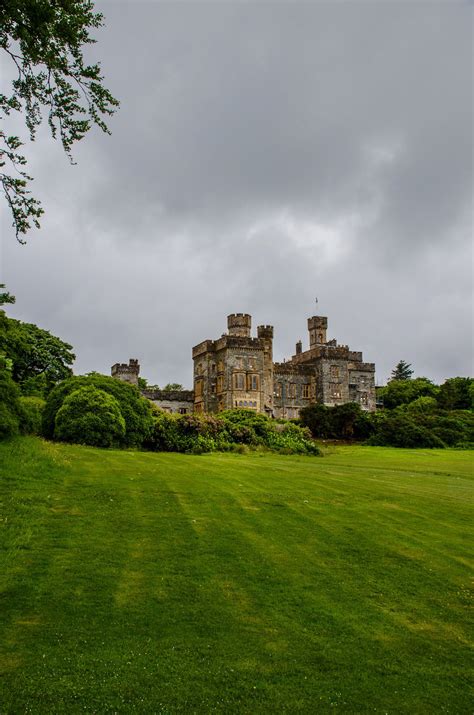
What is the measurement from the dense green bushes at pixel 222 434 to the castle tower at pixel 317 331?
Answer: 37.8 m

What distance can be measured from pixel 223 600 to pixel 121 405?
1660 cm

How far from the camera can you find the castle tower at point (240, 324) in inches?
2557

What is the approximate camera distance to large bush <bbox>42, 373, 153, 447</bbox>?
23344 mm

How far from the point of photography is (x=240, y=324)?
6519cm

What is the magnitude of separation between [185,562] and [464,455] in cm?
2886

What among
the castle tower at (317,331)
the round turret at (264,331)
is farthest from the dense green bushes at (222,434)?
the castle tower at (317,331)

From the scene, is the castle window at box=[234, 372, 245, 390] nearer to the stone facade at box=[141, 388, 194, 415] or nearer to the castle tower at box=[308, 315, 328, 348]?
the stone facade at box=[141, 388, 194, 415]

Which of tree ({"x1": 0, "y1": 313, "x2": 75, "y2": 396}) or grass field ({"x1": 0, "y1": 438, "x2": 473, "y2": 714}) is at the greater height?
tree ({"x1": 0, "y1": 313, "x2": 75, "y2": 396})

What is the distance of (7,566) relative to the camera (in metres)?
8.66

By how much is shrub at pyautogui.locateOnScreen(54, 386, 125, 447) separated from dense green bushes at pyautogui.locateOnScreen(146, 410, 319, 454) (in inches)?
135

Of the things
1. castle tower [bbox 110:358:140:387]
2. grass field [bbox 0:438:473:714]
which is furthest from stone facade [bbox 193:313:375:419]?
grass field [bbox 0:438:473:714]

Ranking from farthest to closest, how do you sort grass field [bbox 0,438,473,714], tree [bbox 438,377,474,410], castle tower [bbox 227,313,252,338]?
tree [bbox 438,377,474,410]
castle tower [bbox 227,313,252,338]
grass field [bbox 0,438,473,714]

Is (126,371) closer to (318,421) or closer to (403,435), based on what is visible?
(318,421)

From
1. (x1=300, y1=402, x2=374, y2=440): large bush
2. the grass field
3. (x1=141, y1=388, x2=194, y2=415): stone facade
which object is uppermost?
(x1=141, y1=388, x2=194, y2=415): stone facade
